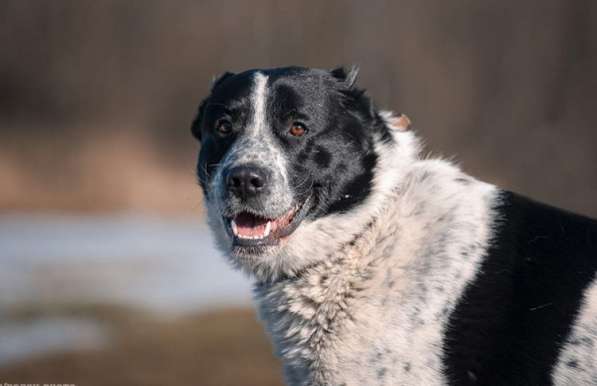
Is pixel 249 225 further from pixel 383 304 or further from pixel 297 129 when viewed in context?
pixel 383 304

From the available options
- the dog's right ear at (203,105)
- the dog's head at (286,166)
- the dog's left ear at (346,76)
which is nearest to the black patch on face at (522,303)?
the dog's head at (286,166)

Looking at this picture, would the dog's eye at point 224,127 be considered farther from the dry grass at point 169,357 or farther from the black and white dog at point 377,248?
the dry grass at point 169,357

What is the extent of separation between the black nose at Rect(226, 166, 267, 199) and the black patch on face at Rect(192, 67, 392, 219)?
11 cm

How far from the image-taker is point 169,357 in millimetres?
6668

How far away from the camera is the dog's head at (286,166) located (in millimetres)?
3189

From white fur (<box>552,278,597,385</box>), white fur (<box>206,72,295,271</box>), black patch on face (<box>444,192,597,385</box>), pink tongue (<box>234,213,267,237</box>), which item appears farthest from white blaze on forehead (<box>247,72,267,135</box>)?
white fur (<box>552,278,597,385</box>)

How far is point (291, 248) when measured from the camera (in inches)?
126

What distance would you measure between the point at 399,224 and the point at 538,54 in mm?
10088

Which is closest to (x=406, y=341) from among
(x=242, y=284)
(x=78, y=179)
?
(x=242, y=284)

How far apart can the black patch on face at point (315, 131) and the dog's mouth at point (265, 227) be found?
0.15 ft

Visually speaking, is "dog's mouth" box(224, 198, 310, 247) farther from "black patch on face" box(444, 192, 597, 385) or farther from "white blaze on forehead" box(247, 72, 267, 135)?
"black patch on face" box(444, 192, 597, 385)

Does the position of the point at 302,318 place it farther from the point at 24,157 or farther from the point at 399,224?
the point at 24,157

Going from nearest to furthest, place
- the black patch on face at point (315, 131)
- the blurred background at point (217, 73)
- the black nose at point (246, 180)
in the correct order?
the black nose at point (246, 180) < the black patch on face at point (315, 131) < the blurred background at point (217, 73)

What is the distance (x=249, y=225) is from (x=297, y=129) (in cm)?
34
